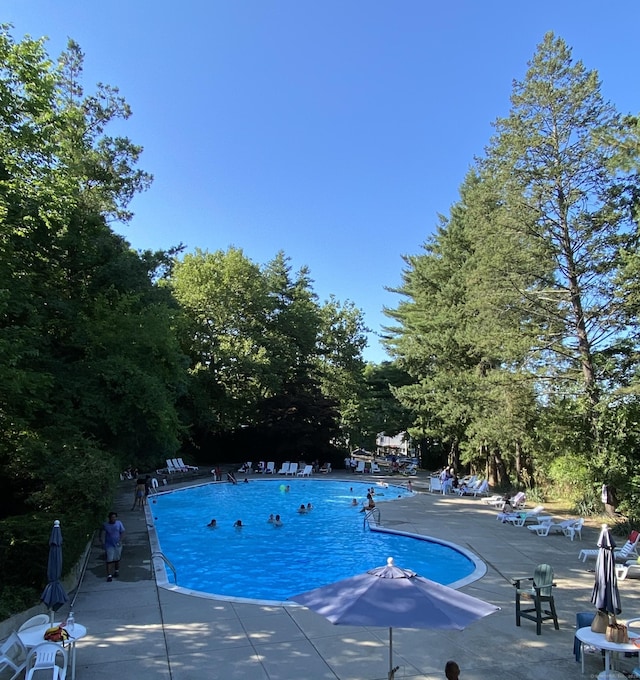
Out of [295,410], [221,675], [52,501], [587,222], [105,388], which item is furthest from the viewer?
[295,410]

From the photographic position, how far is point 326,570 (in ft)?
46.8

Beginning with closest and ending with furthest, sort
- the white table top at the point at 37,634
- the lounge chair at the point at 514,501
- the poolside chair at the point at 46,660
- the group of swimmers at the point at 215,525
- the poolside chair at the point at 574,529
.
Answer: the poolside chair at the point at 46,660
the white table top at the point at 37,634
the poolside chair at the point at 574,529
the group of swimmers at the point at 215,525
the lounge chair at the point at 514,501

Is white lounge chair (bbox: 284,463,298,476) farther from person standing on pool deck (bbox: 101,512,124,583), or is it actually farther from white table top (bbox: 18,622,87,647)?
white table top (bbox: 18,622,87,647)

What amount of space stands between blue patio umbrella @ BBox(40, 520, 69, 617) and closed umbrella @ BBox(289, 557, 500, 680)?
3664 millimetres

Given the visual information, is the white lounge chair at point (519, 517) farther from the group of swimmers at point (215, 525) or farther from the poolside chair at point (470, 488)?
the group of swimmers at point (215, 525)

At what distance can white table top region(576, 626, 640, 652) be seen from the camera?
5977 mm

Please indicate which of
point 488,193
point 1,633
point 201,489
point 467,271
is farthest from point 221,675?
point 467,271

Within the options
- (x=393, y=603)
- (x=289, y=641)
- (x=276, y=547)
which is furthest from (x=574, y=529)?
(x=393, y=603)

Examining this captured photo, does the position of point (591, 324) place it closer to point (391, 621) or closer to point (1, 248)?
point (391, 621)

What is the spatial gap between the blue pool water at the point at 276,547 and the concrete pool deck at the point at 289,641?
2473mm

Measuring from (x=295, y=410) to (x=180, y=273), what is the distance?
13.7 metres

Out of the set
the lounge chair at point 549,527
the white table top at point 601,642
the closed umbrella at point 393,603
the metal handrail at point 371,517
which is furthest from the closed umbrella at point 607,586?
the metal handrail at point 371,517

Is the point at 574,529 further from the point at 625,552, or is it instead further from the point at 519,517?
the point at 625,552

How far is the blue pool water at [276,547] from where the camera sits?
42.8 feet
